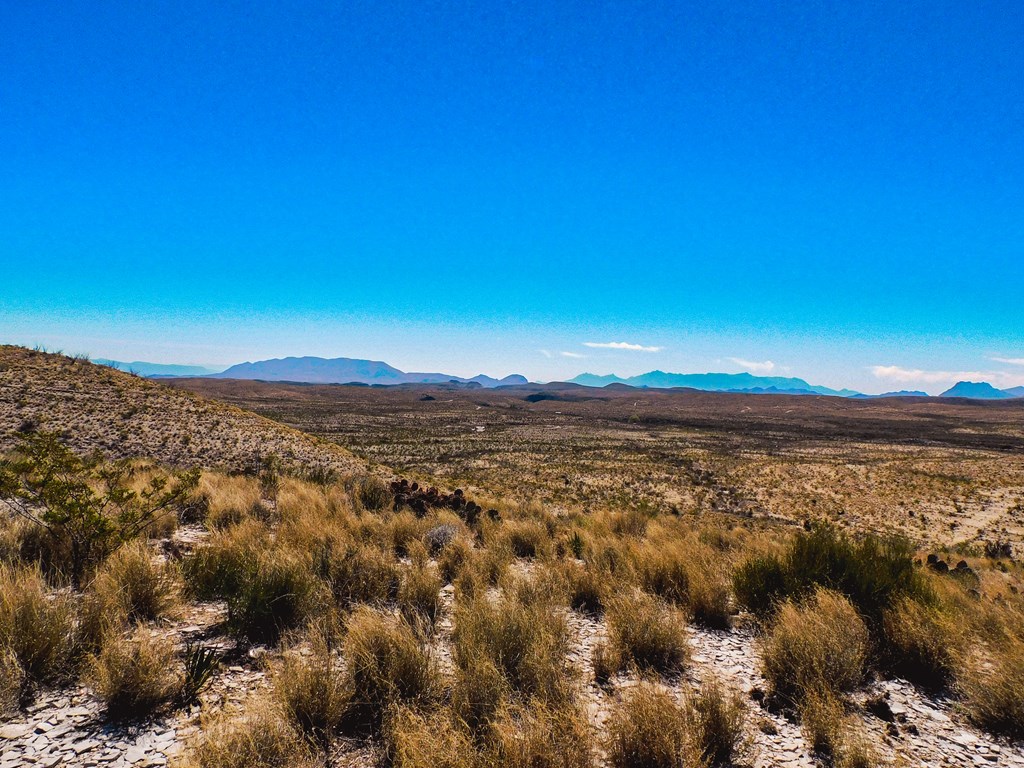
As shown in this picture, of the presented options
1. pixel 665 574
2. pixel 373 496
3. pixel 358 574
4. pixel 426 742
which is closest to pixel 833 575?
pixel 665 574

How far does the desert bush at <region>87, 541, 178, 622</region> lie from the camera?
442cm

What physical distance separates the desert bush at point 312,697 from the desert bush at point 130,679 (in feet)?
2.53

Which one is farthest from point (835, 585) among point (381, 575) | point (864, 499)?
point (864, 499)

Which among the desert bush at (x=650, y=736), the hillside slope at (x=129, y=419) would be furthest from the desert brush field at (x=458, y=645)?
the hillside slope at (x=129, y=419)

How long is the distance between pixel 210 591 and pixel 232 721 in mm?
2699

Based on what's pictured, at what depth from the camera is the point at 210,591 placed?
17.3ft

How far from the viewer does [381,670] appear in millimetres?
3748

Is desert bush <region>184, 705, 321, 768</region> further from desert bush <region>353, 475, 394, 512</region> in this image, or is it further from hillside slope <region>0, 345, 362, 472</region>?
hillside slope <region>0, 345, 362, 472</region>

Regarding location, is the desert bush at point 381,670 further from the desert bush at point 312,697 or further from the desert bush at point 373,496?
the desert bush at point 373,496

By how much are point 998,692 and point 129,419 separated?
24607 mm

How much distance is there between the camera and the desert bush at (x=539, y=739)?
283 centimetres

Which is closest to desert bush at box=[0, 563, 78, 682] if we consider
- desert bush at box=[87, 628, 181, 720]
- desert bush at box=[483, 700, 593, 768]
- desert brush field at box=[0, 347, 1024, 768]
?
desert brush field at box=[0, 347, 1024, 768]

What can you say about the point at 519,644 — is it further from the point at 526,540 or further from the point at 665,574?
the point at 526,540

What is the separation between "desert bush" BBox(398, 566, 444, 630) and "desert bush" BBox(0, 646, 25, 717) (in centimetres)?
292
